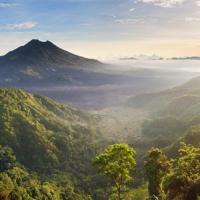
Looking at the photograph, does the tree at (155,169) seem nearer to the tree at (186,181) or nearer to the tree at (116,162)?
the tree at (116,162)

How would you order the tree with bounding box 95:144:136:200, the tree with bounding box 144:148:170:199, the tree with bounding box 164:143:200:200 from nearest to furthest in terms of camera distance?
the tree with bounding box 164:143:200:200, the tree with bounding box 95:144:136:200, the tree with bounding box 144:148:170:199

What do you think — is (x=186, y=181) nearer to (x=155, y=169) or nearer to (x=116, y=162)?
(x=116, y=162)

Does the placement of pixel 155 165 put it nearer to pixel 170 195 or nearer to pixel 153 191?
pixel 153 191

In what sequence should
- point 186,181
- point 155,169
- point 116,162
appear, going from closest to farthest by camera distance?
1. point 186,181
2. point 116,162
3. point 155,169

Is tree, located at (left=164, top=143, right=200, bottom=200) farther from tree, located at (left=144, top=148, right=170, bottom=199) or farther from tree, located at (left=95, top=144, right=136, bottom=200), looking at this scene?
tree, located at (left=144, top=148, right=170, bottom=199)

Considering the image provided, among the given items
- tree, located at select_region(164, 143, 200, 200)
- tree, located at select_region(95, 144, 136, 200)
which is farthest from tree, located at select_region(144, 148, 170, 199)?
tree, located at select_region(164, 143, 200, 200)

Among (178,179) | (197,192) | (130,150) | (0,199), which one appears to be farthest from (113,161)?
(0,199)

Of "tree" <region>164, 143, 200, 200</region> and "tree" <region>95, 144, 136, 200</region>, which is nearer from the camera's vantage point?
"tree" <region>164, 143, 200, 200</region>

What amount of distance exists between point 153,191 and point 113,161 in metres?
18.3

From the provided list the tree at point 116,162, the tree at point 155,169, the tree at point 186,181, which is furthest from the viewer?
the tree at point 155,169

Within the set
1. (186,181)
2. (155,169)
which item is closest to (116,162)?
(155,169)

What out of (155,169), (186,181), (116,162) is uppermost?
(186,181)

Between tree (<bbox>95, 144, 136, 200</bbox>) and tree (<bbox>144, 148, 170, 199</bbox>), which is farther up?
tree (<bbox>95, 144, 136, 200</bbox>)

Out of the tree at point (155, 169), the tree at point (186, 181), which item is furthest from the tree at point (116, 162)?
the tree at point (155, 169)
